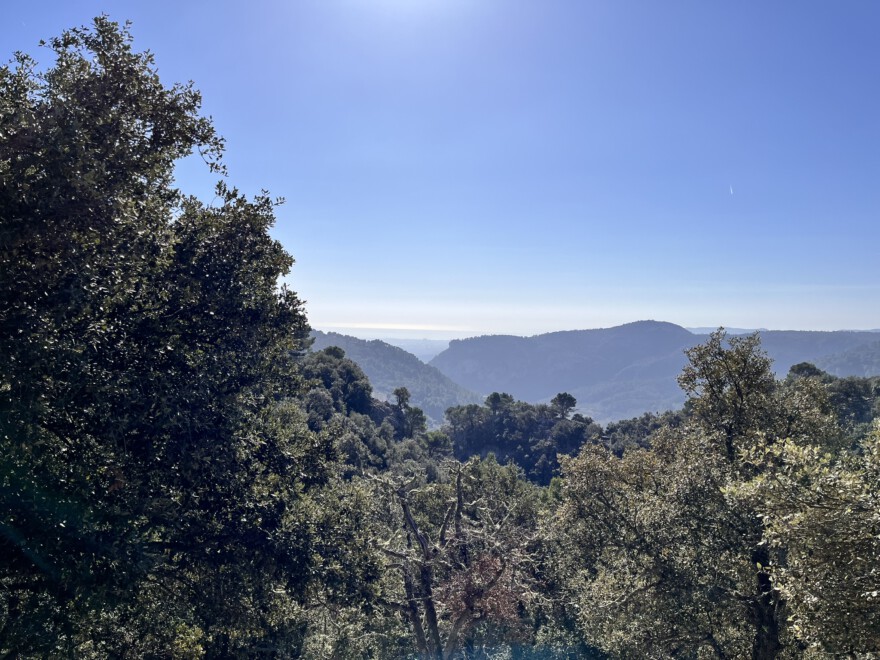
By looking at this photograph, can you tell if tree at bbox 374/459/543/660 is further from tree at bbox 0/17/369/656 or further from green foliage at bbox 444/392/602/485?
green foliage at bbox 444/392/602/485

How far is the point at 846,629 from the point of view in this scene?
7.17 metres

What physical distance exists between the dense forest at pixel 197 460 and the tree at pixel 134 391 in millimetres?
37

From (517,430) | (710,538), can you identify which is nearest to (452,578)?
(710,538)

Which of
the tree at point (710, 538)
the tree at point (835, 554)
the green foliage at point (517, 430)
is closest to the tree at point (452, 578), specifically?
the tree at point (710, 538)

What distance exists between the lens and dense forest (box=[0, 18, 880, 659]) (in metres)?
6.75

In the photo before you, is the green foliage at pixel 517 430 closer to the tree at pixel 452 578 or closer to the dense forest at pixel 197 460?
the tree at pixel 452 578

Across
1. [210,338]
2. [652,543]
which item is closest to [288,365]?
[210,338]

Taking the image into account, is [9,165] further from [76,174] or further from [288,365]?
[288,365]

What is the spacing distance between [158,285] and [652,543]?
14.8 meters

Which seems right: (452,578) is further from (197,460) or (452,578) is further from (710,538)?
(197,460)

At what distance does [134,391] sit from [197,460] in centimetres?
169

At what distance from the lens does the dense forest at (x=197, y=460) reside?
6750mm

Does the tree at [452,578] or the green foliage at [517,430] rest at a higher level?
the tree at [452,578]

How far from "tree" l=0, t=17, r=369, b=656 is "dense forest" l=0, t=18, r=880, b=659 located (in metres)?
0.04
